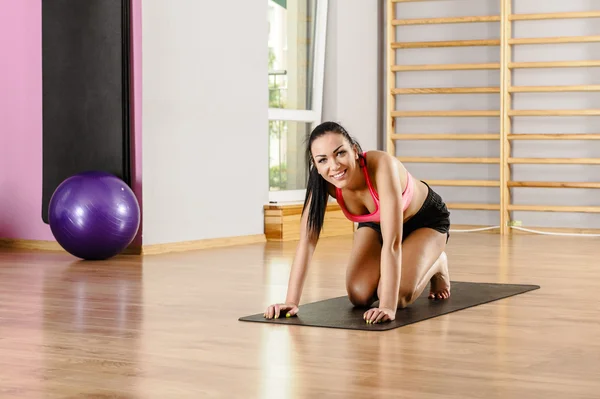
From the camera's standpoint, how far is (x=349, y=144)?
3105 mm

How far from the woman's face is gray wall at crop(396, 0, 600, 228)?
4.74 meters

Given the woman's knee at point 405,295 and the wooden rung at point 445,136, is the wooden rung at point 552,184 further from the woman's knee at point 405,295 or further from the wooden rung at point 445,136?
the woman's knee at point 405,295

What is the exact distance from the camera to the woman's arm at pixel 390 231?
121 inches

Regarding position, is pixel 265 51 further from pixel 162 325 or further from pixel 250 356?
pixel 250 356

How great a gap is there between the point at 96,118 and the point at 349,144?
284 cm

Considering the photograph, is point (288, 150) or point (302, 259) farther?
point (288, 150)

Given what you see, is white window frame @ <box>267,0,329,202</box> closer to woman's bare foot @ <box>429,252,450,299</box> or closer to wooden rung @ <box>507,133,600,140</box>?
wooden rung @ <box>507,133,600,140</box>

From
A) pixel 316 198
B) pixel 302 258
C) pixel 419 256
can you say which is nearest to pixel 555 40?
pixel 419 256

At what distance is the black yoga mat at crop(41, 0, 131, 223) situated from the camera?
18.2 feet

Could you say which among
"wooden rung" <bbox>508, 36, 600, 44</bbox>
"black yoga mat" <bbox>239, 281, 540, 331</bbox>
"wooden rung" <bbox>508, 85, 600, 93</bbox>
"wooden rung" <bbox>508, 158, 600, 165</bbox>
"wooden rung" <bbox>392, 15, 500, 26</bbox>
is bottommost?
"black yoga mat" <bbox>239, 281, 540, 331</bbox>

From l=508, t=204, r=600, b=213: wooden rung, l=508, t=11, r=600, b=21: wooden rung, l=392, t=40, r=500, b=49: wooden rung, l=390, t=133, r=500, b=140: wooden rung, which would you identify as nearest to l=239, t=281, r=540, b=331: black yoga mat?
l=508, t=204, r=600, b=213: wooden rung

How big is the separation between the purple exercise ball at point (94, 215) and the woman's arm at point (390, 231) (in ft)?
7.40

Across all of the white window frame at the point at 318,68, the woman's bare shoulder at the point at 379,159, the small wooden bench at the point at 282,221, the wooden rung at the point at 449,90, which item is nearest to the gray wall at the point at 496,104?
the wooden rung at the point at 449,90

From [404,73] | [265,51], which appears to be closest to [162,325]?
[265,51]
